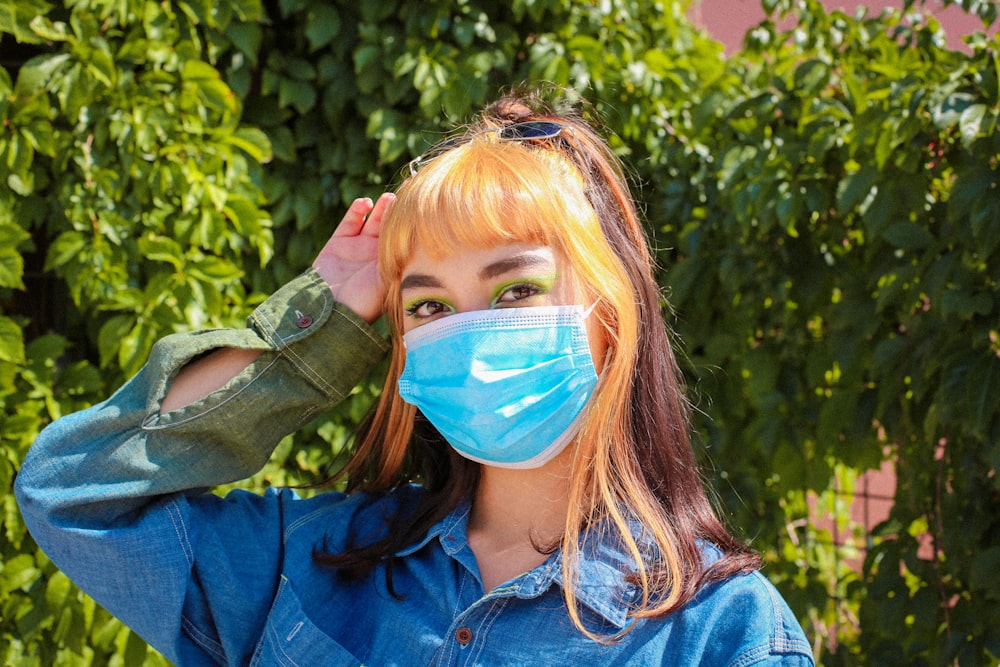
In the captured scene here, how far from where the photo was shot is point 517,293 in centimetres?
141

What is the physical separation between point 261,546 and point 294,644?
17 cm

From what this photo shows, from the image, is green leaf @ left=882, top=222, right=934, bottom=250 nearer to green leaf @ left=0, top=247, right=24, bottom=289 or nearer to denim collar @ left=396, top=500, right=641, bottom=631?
denim collar @ left=396, top=500, right=641, bottom=631

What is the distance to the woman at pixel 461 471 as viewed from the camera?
1375 mm

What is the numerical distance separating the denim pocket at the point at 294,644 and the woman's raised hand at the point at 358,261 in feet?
1.49

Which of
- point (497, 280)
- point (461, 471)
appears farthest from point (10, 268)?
point (497, 280)

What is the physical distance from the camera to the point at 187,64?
7.32ft

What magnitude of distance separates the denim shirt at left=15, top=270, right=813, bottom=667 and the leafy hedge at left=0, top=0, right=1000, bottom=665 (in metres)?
0.72

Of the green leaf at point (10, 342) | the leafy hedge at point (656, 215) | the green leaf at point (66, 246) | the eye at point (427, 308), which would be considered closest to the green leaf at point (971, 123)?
the leafy hedge at point (656, 215)

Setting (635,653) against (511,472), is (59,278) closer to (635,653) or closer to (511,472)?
(511,472)

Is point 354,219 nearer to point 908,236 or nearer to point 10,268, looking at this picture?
point 10,268

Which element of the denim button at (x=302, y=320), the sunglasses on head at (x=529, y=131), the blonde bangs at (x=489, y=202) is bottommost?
the denim button at (x=302, y=320)

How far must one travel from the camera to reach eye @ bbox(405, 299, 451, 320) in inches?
57.1

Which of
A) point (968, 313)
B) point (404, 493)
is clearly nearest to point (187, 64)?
point (404, 493)

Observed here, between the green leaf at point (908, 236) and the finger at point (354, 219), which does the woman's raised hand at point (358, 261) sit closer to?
the finger at point (354, 219)
